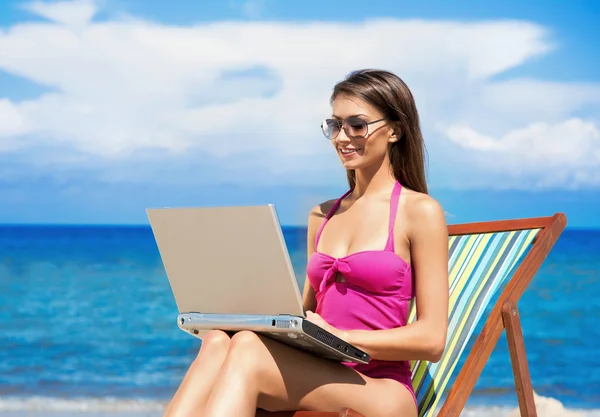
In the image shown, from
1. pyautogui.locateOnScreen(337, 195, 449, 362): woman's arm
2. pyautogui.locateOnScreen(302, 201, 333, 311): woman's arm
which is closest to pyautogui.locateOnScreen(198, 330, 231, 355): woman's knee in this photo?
pyautogui.locateOnScreen(337, 195, 449, 362): woman's arm

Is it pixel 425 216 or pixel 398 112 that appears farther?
pixel 398 112

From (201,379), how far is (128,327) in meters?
13.4

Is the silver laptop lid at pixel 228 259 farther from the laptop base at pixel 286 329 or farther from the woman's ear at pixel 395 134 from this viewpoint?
the woman's ear at pixel 395 134

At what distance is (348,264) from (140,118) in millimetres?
23691

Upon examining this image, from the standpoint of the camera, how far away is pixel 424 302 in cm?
274

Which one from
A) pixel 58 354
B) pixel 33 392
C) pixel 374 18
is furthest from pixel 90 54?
pixel 33 392

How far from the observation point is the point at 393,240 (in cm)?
286

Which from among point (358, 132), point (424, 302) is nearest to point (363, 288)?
point (424, 302)

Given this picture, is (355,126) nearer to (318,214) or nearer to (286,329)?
(318,214)

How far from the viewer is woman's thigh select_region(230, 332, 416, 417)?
2457mm

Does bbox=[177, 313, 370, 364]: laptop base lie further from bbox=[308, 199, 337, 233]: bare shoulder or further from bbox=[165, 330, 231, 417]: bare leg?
bbox=[308, 199, 337, 233]: bare shoulder

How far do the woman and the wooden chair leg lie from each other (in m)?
0.38

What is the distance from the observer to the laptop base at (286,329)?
2.34 meters

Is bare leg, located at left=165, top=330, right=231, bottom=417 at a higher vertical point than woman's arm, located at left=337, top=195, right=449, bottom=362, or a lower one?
lower
